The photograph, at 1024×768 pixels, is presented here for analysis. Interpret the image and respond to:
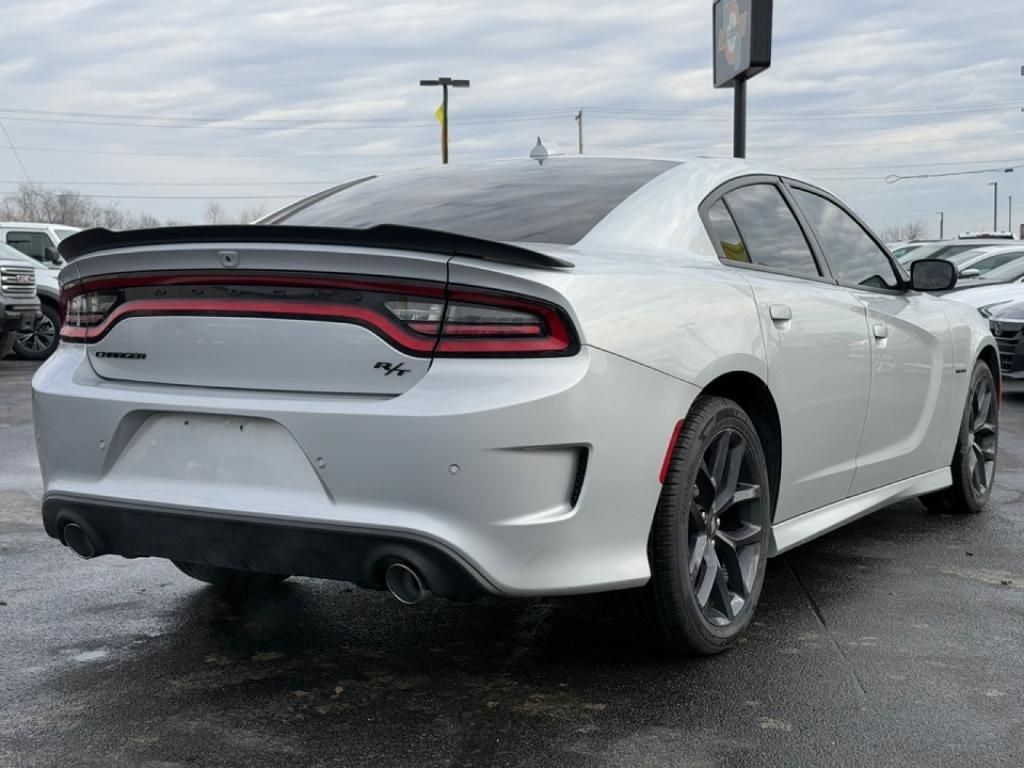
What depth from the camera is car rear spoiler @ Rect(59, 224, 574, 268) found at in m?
3.01

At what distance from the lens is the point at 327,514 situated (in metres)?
3.06

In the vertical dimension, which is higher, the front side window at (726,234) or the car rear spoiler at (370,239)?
the car rear spoiler at (370,239)

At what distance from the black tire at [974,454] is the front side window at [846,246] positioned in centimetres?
96

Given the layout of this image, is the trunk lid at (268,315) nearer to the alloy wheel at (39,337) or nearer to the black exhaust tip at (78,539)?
the black exhaust tip at (78,539)

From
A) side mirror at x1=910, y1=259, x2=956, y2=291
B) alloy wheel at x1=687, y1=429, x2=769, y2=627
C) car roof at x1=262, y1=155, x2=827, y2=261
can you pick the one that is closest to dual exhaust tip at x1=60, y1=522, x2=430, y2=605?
alloy wheel at x1=687, y1=429, x2=769, y2=627

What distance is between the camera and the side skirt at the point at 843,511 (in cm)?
415

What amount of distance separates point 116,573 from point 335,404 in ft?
7.07

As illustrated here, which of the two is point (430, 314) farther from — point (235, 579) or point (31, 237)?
point (31, 237)

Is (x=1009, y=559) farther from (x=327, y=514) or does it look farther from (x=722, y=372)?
(x=327, y=514)

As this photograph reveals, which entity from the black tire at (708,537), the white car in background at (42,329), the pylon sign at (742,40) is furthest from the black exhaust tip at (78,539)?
the white car in background at (42,329)

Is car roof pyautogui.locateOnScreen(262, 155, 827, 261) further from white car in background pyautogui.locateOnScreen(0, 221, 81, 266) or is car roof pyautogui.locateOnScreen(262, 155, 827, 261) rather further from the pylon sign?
white car in background pyautogui.locateOnScreen(0, 221, 81, 266)

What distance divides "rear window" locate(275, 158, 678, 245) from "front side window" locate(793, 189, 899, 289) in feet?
2.88

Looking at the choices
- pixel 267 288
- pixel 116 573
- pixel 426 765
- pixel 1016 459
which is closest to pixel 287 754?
pixel 426 765

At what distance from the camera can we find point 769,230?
14.5 ft
